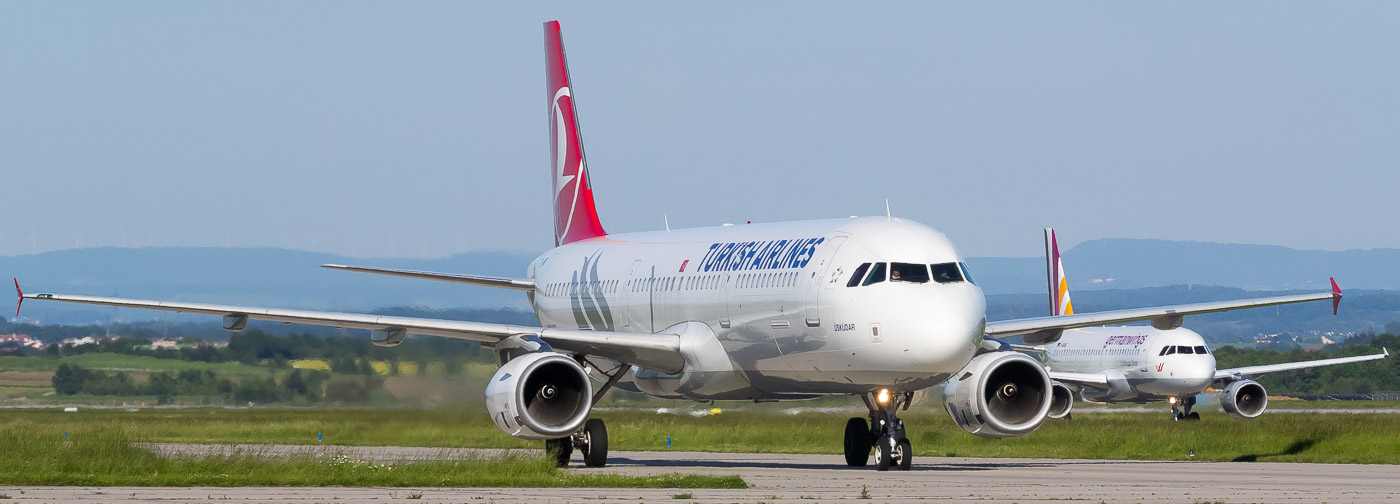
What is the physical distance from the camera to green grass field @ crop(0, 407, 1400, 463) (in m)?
32.4

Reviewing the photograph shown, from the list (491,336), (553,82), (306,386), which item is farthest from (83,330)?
(491,336)

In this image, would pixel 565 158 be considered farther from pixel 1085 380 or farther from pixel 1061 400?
pixel 1085 380

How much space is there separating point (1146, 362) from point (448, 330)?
3880 cm

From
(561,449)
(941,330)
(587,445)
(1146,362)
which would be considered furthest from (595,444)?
(1146,362)

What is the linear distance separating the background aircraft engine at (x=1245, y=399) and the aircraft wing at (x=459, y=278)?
3124cm

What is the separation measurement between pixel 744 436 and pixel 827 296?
530 inches

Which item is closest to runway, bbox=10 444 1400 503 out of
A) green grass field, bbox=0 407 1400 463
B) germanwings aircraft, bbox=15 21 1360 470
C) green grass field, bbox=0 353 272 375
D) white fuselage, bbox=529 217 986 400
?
germanwings aircraft, bbox=15 21 1360 470

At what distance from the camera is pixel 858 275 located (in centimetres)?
2484

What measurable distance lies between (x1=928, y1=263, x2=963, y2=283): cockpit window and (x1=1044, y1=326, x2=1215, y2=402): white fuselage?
36402 mm

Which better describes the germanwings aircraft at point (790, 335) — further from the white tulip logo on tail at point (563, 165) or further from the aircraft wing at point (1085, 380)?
the aircraft wing at point (1085, 380)

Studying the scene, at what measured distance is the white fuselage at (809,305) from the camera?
2417 centimetres

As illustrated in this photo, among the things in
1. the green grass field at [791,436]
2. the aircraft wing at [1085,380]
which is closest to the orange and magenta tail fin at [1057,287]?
the aircraft wing at [1085,380]

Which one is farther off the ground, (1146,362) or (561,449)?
(561,449)

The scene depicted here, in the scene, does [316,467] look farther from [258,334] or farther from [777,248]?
[258,334]
